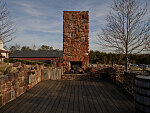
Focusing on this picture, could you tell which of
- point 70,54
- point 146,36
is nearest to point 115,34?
point 146,36

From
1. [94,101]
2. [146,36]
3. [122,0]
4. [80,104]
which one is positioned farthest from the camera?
[122,0]

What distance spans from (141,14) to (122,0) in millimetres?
1427

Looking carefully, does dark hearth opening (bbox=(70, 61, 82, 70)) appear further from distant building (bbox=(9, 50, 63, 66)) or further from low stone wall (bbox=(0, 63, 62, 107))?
distant building (bbox=(9, 50, 63, 66))

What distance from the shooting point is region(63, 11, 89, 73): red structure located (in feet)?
30.1

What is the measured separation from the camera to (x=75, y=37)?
30.2 feet

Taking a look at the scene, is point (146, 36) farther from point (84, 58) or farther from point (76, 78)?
point (76, 78)

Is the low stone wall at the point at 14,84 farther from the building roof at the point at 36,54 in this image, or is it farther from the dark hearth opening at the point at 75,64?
the building roof at the point at 36,54

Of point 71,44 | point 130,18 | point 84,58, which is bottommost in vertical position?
point 84,58

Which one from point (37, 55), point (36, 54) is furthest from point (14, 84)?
point (36, 54)

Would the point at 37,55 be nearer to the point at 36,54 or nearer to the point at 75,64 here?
the point at 36,54

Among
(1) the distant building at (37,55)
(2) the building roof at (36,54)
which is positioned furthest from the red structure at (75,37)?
(2) the building roof at (36,54)

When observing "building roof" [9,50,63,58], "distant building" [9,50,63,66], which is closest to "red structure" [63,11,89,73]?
"distant building" [9,50,63,66]

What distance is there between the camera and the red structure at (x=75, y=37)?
918 cm

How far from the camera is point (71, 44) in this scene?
920cm
